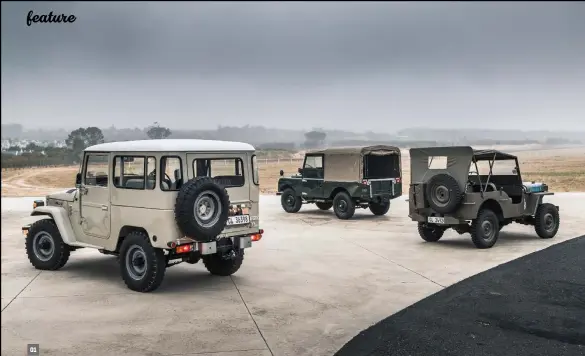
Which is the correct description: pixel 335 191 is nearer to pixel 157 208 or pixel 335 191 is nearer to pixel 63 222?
pixel 63 222

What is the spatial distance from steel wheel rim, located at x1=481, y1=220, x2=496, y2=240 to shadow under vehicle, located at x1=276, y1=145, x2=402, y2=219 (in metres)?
5.23

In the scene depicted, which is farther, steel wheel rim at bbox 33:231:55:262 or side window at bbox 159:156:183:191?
steel wheel rim at bbox 33:231:55:262

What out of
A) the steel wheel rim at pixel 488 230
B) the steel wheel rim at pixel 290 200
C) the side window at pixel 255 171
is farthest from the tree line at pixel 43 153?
the steel wheel rim at pixel 488 230

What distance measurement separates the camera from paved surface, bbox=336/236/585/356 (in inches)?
229

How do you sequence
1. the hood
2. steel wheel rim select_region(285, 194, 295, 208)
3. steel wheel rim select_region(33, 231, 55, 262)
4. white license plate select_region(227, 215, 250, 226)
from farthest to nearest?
steel wheel rim select_region(285, 194, 295, 208)
steel wheel rim select_region(33, 231, 55, 262)
the hood
white license plate select_region(227, 215, 250, 226)

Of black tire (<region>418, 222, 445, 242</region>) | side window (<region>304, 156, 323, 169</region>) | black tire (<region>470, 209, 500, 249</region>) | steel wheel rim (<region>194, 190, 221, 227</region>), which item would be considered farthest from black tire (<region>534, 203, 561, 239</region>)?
steel wheel rim (<region>194, 190, 221, 227</region>)

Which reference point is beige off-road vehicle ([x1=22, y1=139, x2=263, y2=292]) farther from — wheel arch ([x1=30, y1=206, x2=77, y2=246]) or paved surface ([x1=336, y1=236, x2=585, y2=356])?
paved surface ([x1=336, y1=236, x2=585, y2=356])

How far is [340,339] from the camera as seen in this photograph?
618cm

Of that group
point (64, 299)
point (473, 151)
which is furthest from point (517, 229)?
point (64, 299)

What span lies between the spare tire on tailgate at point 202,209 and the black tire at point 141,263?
2.05 ft

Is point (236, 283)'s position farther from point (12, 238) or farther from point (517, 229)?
point (517, 229)

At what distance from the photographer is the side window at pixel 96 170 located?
8748mm

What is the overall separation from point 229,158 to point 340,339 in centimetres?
358

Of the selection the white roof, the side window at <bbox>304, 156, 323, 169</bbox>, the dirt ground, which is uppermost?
the white roof
